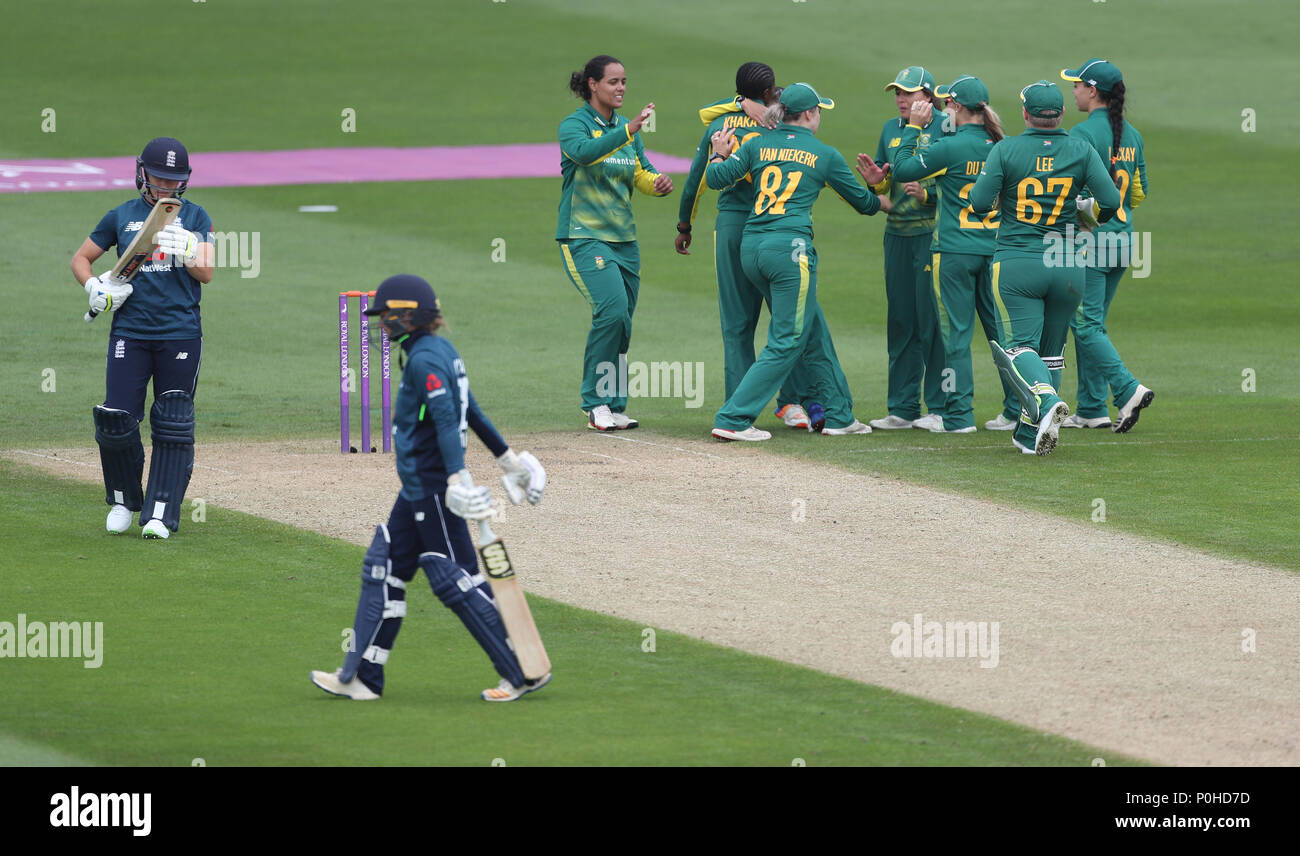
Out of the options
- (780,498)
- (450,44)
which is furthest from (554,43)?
(780,498)

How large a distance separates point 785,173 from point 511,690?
692 cm

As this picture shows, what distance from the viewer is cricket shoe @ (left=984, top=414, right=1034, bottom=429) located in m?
Result: 15.2

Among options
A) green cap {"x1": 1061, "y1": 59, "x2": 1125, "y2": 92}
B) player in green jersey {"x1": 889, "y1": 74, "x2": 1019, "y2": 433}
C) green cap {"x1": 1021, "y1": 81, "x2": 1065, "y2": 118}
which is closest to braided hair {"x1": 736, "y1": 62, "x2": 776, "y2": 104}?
player in green jersey {"x1": 889, "y1": 74, "x2": 1019, "y2": 433}

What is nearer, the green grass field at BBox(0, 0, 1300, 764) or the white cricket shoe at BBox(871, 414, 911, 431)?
the green grass field at BBox(0, 0, 1300, 764)

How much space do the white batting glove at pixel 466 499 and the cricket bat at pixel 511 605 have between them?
8 centimetres

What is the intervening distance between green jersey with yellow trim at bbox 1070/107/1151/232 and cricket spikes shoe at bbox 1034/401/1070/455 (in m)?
1.90

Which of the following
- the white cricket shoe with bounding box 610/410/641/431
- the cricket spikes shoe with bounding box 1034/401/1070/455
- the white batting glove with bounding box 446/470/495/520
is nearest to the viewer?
the white batting glove with bounding box 446/470/495/520

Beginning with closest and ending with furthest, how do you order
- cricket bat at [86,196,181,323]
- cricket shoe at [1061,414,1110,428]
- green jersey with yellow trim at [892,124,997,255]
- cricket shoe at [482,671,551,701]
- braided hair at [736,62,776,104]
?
cricket shoe at [482,671,551,701], cricket bat at [86,196,181,323], green jersey with yellow trim at [892,124,997,255], braided hair at [736,62,776,104], cricket shoe at [1061,414,1110,428]

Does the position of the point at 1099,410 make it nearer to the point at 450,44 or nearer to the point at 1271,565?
the point at 1271,565

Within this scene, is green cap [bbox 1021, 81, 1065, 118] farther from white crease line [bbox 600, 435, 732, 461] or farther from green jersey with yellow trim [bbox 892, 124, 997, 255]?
white crease line [bbox 600, 435, 732, 461]

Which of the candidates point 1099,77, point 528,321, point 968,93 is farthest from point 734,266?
point 528,321

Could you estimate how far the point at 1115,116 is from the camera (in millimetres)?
14609

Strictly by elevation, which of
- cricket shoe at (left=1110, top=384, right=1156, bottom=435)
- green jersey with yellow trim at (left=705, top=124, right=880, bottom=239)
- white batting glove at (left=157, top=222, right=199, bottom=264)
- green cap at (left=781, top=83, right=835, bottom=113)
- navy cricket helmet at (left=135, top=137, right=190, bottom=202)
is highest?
green cap at (left=781, top=83, right=835, bottom=113)

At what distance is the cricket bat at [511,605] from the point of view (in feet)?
25.9
